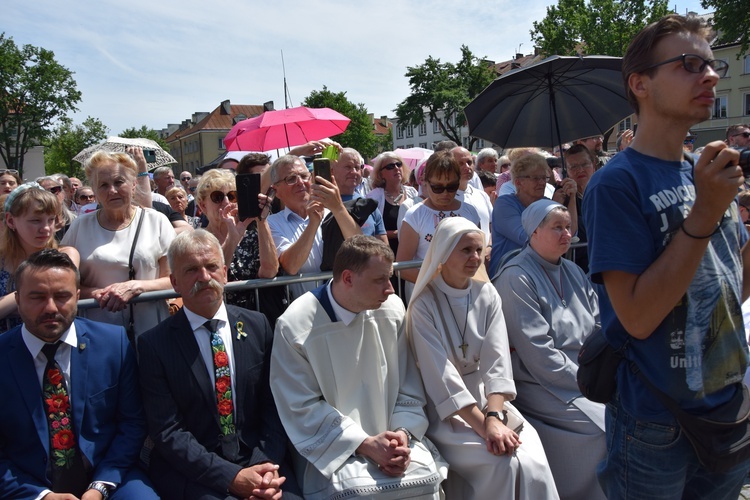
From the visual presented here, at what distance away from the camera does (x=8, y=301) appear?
3.23 metres

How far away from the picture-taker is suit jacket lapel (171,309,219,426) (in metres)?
3.02

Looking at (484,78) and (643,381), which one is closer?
(643,381)

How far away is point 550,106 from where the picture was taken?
5559mm

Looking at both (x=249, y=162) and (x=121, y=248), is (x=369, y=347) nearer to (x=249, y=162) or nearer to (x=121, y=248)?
(x=121, y=248)

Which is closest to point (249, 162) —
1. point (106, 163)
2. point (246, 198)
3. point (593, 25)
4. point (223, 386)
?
point (246, 198)

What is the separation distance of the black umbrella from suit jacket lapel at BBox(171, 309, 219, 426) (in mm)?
3647

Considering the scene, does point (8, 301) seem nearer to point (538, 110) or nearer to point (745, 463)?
point (745, 463)

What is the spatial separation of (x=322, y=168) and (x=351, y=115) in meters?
53.2

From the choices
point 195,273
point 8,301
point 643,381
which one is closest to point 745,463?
point 643,381

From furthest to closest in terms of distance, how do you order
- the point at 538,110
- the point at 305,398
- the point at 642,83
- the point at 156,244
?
the point at 538,110 → the point at 156,244 → the point at 305,398 → the point at 642,83

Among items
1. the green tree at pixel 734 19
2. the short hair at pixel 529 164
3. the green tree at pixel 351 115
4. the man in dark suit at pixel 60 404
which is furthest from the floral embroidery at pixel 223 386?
the green tree at pixel 351 115

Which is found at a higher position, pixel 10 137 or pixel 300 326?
pixel 10 137

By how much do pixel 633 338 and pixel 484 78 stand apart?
2163 inches

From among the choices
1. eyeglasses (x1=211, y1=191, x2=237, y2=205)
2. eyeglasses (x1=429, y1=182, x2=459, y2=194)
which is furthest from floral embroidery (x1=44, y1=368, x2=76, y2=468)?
eyeglasses (x1=429, y1=182, x2=459, y2=194)
